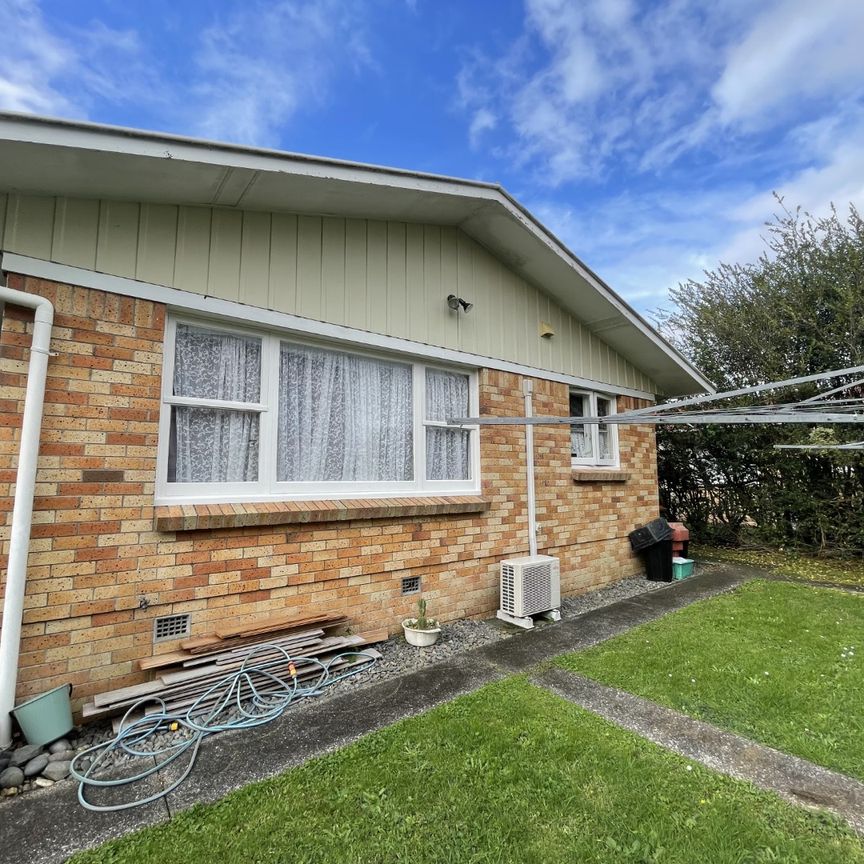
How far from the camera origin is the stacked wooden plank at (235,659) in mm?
3514

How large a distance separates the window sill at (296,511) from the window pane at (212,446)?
0.29 m

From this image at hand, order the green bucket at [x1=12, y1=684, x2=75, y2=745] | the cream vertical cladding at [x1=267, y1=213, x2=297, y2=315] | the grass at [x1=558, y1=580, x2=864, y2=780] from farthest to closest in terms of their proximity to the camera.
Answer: the cream vertical cladding at [x1=267, y1=213, x2=297, y2=315] < the grass at [x1=558, y1=580, x2=864, y2=780] < the green bucket at [x1=12, y1=684, x2=75, y2=745]

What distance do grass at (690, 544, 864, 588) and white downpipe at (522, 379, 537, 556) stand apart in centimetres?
509

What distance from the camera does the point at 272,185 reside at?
422cm

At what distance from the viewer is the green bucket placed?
3.08 metres

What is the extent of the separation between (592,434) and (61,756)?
750 centimetres

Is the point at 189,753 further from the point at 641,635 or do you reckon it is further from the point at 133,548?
the point at 641,635

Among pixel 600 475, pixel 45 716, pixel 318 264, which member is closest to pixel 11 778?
pixel 45 716

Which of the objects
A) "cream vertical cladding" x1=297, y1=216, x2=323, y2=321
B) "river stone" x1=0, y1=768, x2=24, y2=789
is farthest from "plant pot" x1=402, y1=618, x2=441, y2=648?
"cream vertical cladding" x1=297, y1=216, x2=323, y2=321

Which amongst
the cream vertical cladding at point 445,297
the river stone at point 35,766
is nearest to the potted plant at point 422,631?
the river stone at point 35,766

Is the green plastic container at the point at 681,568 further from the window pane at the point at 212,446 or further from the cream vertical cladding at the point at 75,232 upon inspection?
the cream vertical cladding at the point at 75,232

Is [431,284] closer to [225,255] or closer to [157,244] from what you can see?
[225,255]

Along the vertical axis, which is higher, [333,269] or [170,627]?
[333,269]

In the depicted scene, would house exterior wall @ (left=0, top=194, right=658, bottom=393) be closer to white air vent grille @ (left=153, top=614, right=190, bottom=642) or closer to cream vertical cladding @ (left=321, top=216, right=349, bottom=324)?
cream vertical cladding @ (left=321, top=216, right=349, bottom=324)
